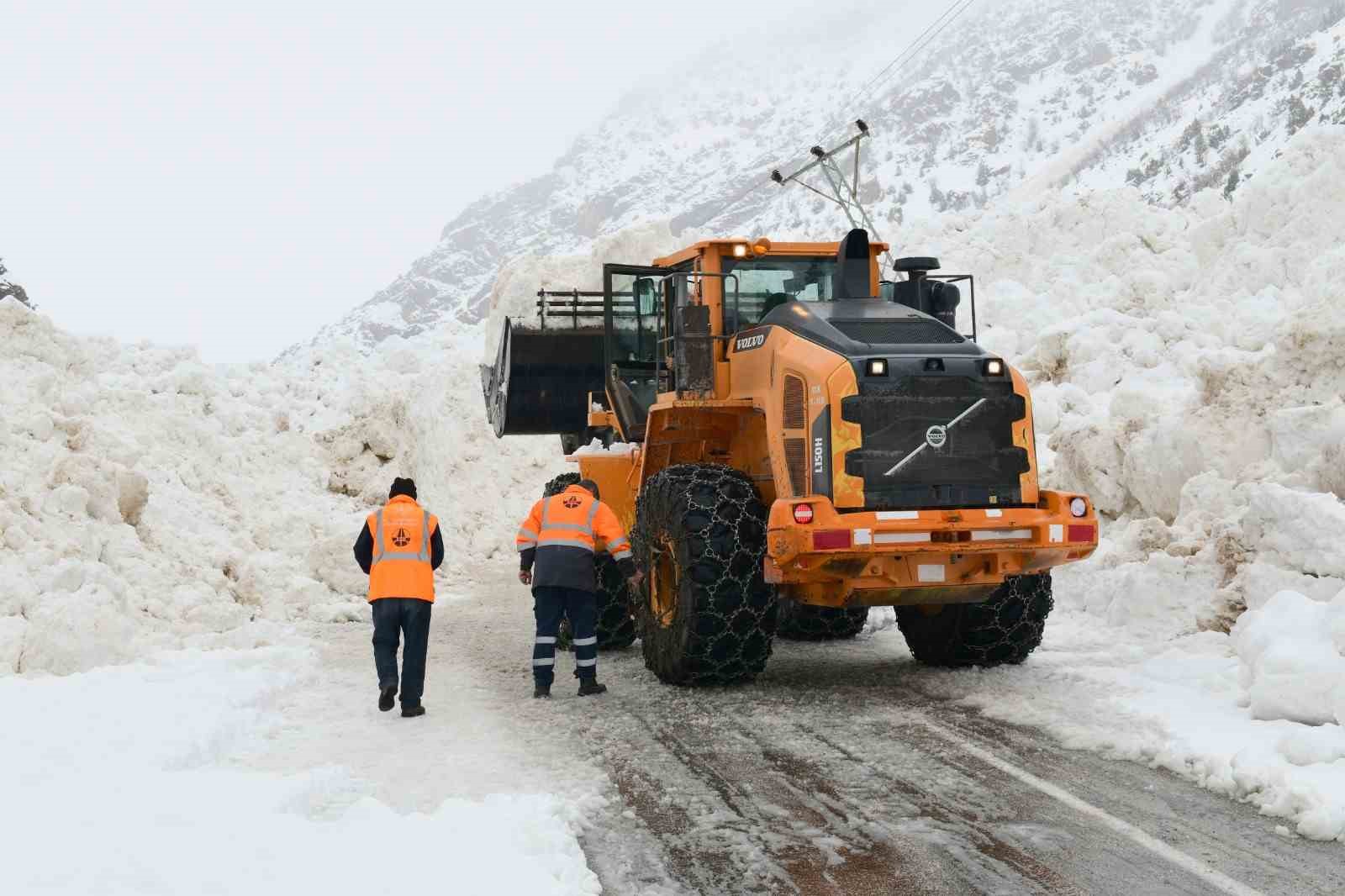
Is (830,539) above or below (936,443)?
below

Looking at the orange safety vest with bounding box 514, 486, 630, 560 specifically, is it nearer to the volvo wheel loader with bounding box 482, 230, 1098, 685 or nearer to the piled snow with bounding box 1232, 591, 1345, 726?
the volvo wheel loader with bounding box 482, 230, 1098, 685

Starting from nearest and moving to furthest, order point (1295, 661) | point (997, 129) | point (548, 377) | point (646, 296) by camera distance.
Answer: point (1295, 661) → point (646, 296) → point (548, 377) → point (997, 129)

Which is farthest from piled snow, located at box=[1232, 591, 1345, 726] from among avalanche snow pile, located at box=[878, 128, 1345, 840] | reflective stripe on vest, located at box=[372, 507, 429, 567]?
reflective stripe on vest, located at box=[372, 507, 429, 567]

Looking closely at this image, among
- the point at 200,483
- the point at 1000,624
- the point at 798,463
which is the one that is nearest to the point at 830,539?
the point at 798,463

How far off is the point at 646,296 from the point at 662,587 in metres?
2.49

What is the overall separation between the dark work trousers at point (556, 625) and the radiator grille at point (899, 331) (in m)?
2.36

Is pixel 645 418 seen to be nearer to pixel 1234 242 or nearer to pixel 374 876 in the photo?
pixel 374 876

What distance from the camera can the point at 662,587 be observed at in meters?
8.43

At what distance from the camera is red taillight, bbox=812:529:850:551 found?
711 centimetres

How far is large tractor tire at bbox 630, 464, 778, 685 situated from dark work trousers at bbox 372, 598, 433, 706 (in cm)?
153

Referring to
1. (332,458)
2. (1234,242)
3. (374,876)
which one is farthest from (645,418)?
(1234,242)

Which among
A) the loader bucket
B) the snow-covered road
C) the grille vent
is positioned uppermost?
the loader bucket

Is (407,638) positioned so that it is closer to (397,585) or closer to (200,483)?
(397,585)

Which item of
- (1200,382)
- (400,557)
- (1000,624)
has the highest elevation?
(1200,382)
